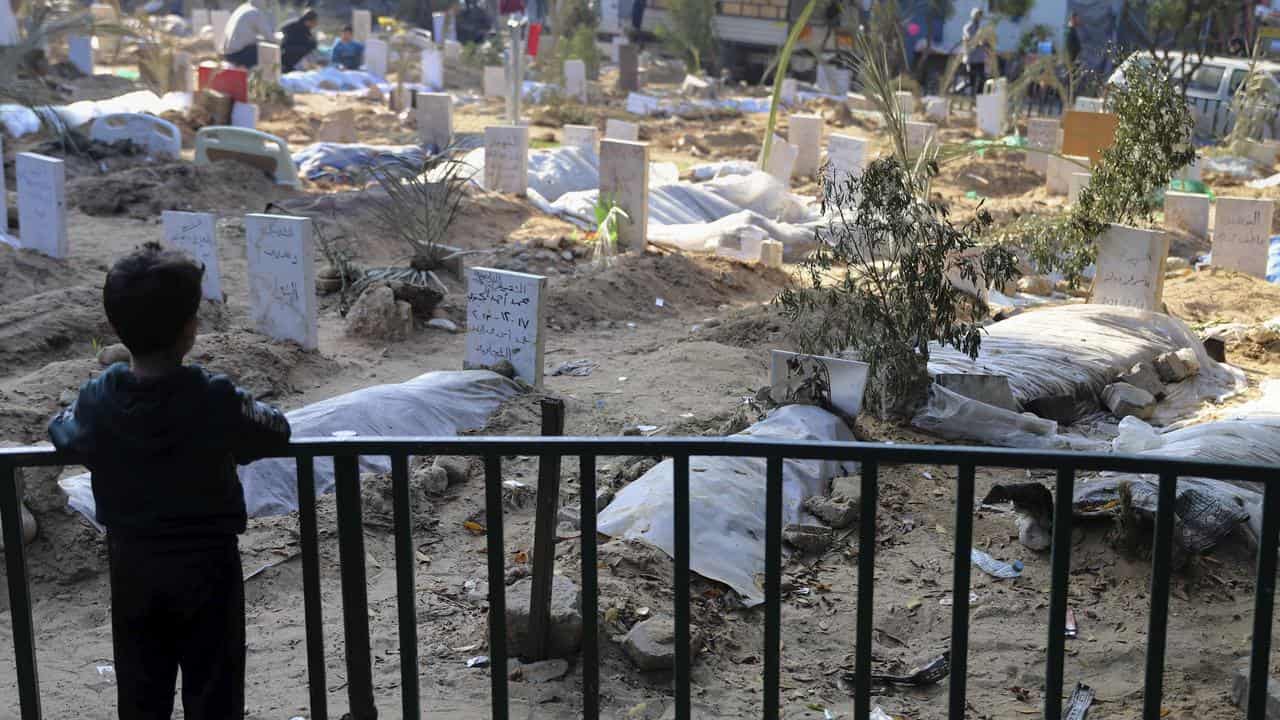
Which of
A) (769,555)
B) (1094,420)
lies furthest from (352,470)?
(1094,420)

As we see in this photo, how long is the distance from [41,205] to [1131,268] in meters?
7.74

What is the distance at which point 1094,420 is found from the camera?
20.7ft

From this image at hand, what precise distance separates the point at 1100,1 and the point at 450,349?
24.6 meters

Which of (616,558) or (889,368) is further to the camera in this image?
(889,368)

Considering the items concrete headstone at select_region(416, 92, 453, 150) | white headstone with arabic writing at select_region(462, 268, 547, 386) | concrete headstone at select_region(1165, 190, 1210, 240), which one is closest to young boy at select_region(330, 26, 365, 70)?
concrete headstone at select_region(416, 92, 453, 150)

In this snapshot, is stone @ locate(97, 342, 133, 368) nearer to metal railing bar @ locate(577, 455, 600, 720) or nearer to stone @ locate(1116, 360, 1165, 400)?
metal railing bar @ locate(577, 455, 600, 720)

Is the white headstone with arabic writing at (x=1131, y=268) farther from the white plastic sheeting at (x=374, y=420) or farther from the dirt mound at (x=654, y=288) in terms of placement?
the white plastic sheeting at (x=374, y=420)

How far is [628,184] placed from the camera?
405 inches

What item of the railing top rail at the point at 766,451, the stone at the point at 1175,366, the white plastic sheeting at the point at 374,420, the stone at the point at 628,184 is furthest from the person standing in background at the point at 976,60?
the railing top rail at the point at 766,451

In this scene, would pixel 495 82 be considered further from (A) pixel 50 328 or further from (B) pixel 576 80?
(A) pixel 50 328

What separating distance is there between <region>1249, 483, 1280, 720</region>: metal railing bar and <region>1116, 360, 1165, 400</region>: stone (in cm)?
477

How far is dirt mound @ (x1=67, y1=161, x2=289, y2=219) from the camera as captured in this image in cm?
1115

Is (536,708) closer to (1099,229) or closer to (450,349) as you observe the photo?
(450,349)

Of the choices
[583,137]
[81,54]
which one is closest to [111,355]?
[583,137]
